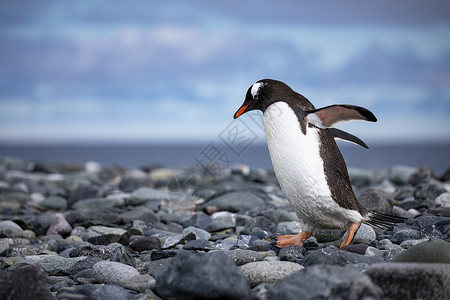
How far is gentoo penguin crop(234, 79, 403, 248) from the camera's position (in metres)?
4.66

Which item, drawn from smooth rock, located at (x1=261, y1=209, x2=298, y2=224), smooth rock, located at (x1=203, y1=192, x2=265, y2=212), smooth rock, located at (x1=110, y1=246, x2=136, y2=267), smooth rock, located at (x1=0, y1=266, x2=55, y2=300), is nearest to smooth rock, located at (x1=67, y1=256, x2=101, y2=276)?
smooth rock, located at (x1=110, y1=246, x2=136, y2=267)

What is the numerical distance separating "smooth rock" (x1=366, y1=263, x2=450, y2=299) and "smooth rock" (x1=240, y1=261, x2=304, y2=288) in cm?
64

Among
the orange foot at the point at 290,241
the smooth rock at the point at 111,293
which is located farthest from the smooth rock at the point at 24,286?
the orange foot at the point at 290,241

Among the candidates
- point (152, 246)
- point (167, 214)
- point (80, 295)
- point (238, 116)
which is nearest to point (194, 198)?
point (167, 214)

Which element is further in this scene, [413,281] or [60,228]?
[60,228]

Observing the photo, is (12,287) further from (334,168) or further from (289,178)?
(334,168)

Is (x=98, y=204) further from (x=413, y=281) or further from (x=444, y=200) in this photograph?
(x=413, y=281)

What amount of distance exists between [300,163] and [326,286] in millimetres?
1823

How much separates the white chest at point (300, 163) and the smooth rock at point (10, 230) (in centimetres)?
390

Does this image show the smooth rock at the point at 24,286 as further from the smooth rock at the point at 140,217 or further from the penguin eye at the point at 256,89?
the smooth rock at the point at 140,217

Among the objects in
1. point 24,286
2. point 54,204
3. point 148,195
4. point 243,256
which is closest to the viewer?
point 24,286

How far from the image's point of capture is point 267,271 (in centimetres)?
363

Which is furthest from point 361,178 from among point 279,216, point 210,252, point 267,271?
point 210,252

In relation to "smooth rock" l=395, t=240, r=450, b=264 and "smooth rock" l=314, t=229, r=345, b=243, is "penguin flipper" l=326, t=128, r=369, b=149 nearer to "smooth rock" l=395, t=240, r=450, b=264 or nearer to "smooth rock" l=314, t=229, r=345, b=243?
"smooth rock" l=314, t=229, r=345, b=243
